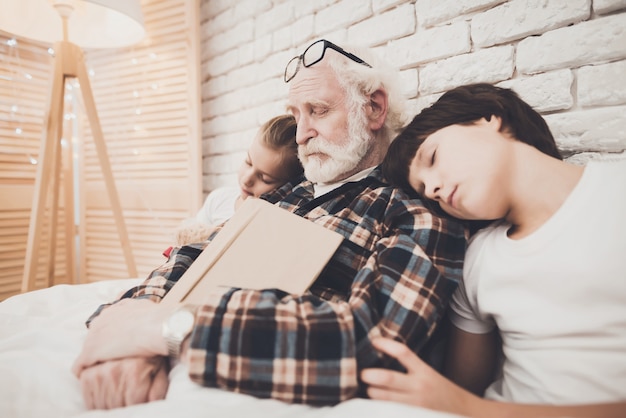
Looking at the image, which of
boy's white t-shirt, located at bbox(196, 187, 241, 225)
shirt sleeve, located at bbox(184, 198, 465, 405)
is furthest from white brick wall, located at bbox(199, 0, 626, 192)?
shirt sleeve, located at bbox(184, 198, 465, 405)

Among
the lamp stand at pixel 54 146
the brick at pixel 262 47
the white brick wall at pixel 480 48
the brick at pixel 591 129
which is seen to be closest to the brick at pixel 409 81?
the white brick wall at pixel 480 48

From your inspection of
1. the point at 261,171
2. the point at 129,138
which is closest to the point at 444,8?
the point at 261,171

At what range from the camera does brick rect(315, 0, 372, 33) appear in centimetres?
145

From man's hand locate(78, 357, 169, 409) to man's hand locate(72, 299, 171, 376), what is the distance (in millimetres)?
15

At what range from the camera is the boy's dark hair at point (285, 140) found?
142 centimetres

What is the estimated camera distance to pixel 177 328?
0.66 metres

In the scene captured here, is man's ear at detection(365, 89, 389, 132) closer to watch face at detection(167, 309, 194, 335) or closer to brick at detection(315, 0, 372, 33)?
brick at detection(315, 0, 372, 33)

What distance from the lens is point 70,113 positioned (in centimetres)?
254

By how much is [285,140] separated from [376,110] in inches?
15.0

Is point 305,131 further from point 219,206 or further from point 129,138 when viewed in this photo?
point 129,138

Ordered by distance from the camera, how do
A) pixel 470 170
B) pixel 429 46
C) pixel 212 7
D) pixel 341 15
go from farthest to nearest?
pixel 212 7 < pixel 341 15 < pixel 429 46 < pixel 470 170

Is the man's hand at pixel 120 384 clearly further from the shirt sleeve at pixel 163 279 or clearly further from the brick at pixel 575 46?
the brick at pixel 575 46

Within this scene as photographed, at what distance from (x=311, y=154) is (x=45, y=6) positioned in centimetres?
191

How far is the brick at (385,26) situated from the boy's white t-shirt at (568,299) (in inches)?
32.9
